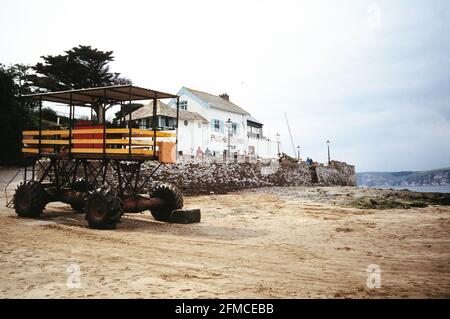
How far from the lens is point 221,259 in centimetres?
691

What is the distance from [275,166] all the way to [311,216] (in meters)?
23.6

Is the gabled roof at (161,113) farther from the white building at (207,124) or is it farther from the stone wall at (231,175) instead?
the stone wall at (231,175)

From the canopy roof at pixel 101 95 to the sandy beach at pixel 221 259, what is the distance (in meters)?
4.68

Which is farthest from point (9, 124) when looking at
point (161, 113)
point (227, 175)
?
point (227, 175)

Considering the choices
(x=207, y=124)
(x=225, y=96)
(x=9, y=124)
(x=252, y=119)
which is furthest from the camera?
(x=252, y=119)

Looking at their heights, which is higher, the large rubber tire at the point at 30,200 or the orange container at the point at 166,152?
the orange container at the point at 166,152

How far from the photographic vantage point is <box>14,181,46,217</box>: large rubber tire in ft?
41.0

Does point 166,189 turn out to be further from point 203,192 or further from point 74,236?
point 203,192

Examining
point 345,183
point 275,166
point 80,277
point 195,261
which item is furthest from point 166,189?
point 345,183

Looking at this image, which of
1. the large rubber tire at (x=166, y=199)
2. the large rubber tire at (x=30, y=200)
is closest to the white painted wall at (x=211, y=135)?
the large rubber tire at (x=166, y=199)

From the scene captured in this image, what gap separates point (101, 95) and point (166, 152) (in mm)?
4275

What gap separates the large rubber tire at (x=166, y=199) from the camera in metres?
12.9

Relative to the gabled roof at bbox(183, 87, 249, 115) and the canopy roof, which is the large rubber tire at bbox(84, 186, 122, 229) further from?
the gabled roof at bbox(183, 87, 249, 115)

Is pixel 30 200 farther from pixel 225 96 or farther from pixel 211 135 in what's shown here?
pixel 225 96
